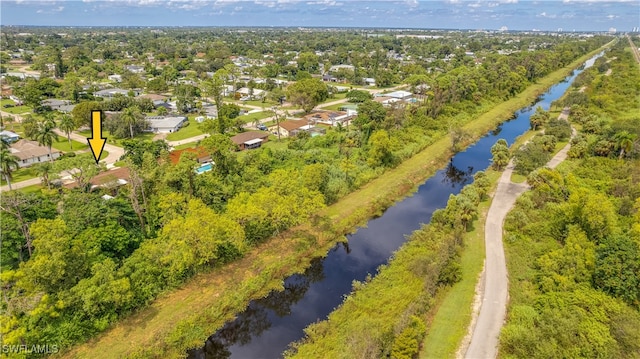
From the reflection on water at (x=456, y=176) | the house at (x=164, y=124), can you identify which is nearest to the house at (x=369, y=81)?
the house at (x=164, y=124)

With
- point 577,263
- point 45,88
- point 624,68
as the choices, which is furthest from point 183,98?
point 624,68

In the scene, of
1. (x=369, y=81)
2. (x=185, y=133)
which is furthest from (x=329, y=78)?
(x=185, y=133)

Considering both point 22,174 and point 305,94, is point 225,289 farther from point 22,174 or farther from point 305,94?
point 305,94

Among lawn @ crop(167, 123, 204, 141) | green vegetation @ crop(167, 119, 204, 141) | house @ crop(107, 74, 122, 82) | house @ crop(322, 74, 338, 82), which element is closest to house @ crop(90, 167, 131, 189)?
green vegetation @ crop(167, 119, 204, 141)

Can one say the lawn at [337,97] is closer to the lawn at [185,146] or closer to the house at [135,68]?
the lawn at [185,146]

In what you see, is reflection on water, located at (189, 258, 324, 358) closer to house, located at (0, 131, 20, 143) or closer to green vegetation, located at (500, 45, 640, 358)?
green vegetation, located at (500, 45, 640, 358)

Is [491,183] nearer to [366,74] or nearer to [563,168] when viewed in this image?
[563,168]

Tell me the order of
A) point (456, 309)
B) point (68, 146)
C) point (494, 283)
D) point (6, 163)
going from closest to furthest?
point (456, 309), point (494, 283), point (6, 163), point (68, 146)
